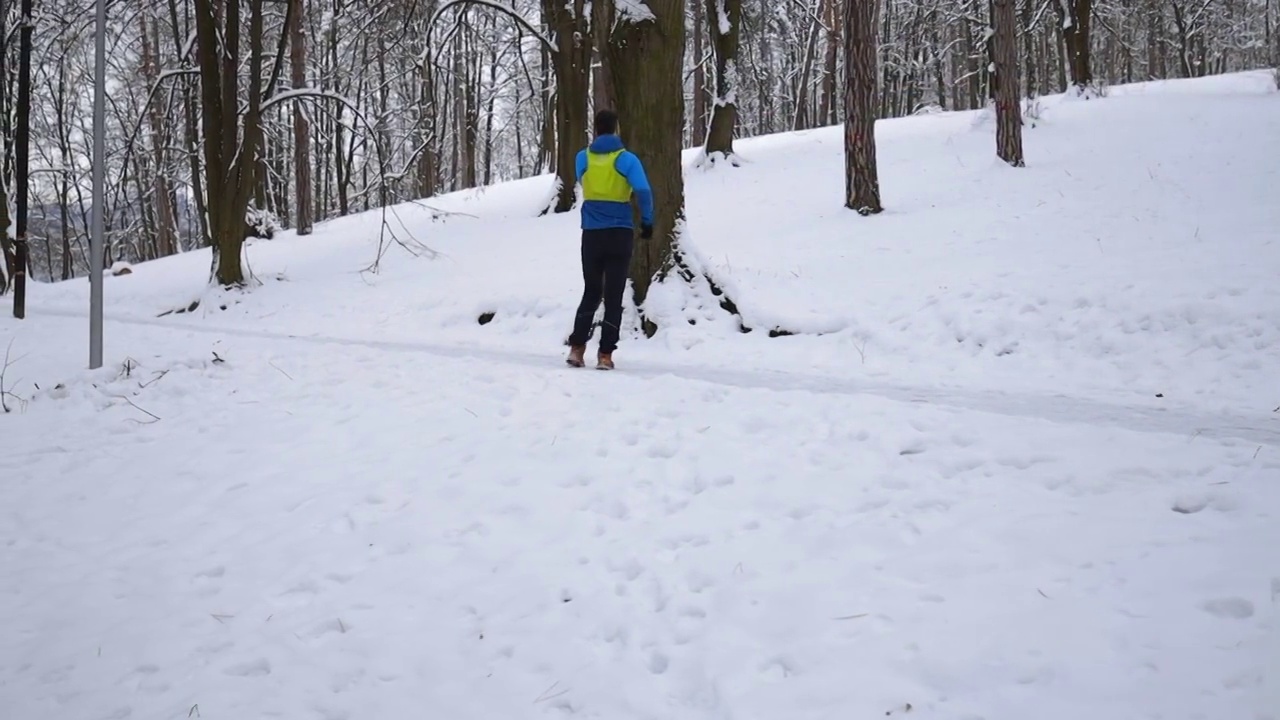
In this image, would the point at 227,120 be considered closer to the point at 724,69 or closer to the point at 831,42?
the point at 724,69

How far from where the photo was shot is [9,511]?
388 centimetres

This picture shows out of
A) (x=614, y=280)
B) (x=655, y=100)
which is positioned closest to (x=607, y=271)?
(x=614, y=280)

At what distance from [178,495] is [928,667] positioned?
3765 mm

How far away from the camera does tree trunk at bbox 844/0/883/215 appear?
34.3ft

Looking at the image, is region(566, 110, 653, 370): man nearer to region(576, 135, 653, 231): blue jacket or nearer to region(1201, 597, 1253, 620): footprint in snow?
region(576, 135, 653, 231): blue jacket

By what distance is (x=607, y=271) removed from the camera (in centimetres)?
625

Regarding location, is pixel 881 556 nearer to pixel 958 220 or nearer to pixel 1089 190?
pixel 958 220

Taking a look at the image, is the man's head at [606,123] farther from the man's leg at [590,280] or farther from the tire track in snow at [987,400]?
the tire track in snow at [987,400]

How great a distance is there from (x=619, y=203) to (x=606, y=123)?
2.16ft

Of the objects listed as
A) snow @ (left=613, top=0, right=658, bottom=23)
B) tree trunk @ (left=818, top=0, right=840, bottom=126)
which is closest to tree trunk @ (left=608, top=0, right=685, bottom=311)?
snow @ (left=613, top=0, right=658, bottom=23)

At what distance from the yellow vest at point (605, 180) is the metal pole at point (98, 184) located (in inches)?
166

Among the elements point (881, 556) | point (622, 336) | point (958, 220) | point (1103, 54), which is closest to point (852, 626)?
point (881, 556)

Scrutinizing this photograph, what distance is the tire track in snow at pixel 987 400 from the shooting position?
4039mm

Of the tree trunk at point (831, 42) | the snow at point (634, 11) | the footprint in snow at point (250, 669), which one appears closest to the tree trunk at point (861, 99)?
the snow at point (634, 11)
